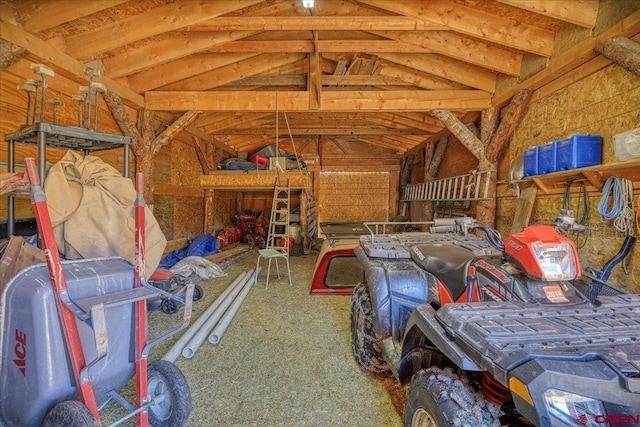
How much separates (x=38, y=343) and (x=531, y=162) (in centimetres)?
428

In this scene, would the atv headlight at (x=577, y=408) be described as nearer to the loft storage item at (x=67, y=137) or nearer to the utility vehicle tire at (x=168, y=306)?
the loft storage item at (x=67, y=137)

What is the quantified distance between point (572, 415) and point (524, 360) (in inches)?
8.2

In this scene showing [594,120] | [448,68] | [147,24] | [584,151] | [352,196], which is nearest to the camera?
[584,151]

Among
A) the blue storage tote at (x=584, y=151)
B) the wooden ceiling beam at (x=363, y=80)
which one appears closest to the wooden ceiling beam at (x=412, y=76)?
the wooden ceiling beam at (x=363, y=80)

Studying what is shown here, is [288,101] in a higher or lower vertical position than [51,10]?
lower

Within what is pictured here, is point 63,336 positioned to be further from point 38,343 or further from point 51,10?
point 51,10

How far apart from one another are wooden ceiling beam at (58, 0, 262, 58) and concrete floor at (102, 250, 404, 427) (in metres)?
3.09

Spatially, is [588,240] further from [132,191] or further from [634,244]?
[132,191]

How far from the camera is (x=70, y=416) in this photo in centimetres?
120

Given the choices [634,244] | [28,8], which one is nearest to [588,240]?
[634,244]

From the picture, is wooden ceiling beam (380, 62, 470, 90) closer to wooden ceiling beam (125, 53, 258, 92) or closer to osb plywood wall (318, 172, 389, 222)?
wooden ceiling beam (125, 53, 258, 92)

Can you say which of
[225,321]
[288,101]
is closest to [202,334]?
[225,321]

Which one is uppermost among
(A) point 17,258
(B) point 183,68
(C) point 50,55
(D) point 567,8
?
(D) point 567,8

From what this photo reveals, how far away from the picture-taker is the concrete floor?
6.06 ft
